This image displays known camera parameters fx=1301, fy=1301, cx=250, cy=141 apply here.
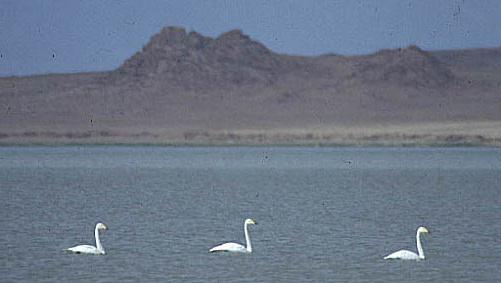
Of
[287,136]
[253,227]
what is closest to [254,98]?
[287,136]

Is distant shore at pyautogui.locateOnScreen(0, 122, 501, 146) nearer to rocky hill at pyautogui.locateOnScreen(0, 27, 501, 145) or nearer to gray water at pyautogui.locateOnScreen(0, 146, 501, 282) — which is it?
rocky hill at pyautogui.locateOnScreen(0, 27, 501, 145)

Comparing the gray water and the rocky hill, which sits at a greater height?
the rocky hill

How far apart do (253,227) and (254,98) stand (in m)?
104

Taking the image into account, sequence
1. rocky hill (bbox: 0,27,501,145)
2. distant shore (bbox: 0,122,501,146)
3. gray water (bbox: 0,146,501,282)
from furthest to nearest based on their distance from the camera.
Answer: rocky hill (bbox: 0,27,501,145) < distant shore (bbox: 0,122,501,146) < gray water (bbox: 0,146,501,282)

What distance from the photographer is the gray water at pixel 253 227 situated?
64.4ft

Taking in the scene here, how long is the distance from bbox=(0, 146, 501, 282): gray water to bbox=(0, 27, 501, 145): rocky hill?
52.4m

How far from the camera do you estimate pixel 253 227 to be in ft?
88.3

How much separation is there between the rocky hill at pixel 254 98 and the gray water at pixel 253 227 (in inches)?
2064

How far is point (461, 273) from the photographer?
19344 millimetres

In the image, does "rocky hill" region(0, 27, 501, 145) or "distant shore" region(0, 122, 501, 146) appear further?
"rocky hill" region(0, 27, 501, 145)

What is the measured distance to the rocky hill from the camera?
111938 millimetres

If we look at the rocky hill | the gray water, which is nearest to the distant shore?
the rocky hill

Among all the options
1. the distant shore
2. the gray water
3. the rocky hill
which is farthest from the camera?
the rocky hill

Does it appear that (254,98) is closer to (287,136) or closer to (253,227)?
(287,136)
